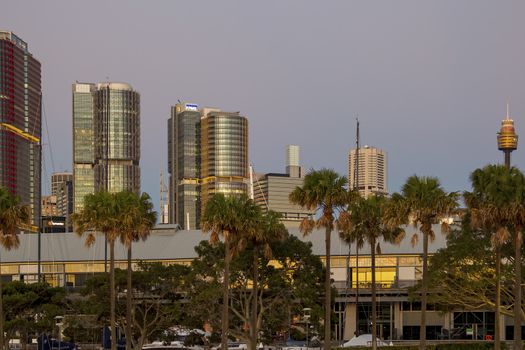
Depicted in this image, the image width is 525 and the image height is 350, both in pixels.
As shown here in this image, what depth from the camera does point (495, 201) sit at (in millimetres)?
61062

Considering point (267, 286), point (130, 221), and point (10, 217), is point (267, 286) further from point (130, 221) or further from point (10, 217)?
point (10, 217)

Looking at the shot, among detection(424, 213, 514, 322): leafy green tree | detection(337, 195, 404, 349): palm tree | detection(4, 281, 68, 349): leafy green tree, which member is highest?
detection(337, 195, 404, 349): palm tree

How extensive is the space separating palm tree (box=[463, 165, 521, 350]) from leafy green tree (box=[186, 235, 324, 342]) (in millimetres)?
19339

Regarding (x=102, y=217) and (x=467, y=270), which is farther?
(x=467, y=270)

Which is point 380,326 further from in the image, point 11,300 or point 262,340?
point 11,300

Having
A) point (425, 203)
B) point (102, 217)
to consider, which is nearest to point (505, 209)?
point (425, 203)

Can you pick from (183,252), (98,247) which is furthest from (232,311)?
(98,247)

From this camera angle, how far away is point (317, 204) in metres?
70.4

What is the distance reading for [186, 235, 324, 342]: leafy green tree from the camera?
260 feet

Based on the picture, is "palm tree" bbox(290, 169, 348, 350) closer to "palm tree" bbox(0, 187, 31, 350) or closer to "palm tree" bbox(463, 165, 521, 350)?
"palm tree" bbox(463, 165, 521, 350)

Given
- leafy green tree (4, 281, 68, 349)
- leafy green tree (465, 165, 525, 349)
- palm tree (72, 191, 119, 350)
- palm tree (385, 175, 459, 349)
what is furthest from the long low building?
palm tree (72, 191, 119, 350)

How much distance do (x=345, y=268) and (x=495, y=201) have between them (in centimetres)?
5773

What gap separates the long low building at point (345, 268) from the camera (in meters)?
112

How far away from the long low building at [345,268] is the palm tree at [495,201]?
3742 centimetres
